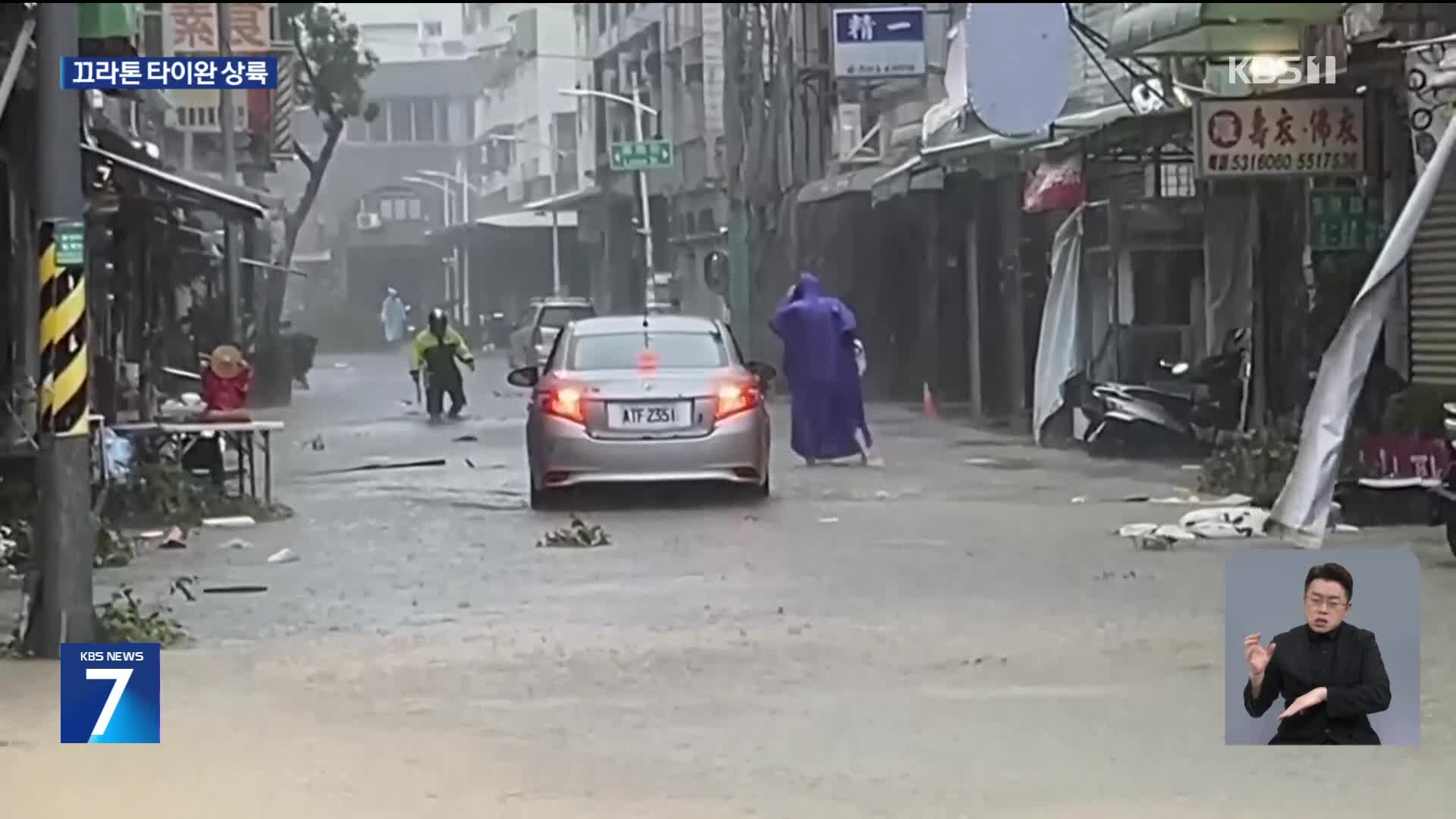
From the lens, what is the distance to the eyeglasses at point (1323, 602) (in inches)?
261

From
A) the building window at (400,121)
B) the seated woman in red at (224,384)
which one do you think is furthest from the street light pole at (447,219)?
the seated woman in red at (224,384)

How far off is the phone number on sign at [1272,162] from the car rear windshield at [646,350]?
12.9 feet

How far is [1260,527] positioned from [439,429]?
16.8 m

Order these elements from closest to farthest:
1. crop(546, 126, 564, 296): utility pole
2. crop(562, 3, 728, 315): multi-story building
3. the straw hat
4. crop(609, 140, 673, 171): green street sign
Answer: the straw hat < crop(609, 140, 673, 171): green street sign < crop(562, 3, 728, 315): multi-story building < crop(546, 126, 564, 296): utility pole

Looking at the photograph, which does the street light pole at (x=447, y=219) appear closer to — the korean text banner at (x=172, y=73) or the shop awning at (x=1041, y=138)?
the shop awning at (x=1041, y=138)

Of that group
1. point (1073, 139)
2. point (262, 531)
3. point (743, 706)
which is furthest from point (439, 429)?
point (743, 706)

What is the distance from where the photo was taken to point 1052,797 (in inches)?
295

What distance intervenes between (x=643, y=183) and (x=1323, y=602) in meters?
48.8

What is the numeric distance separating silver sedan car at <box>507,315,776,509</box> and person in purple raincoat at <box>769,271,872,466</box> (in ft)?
11.7

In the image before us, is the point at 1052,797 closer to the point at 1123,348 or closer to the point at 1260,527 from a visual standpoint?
the point at 1260,527

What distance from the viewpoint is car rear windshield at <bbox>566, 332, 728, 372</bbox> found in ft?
59.8

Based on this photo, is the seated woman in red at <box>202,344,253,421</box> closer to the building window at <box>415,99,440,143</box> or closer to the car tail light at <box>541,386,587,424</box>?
the car tail light at <box>541,386,587,424</box>

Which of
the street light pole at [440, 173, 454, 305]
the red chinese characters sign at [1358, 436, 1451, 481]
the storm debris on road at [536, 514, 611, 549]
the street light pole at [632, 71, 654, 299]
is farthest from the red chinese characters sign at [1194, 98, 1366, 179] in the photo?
the street light pole at [440, 173, 454, 305]

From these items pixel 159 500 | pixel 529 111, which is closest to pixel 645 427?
pixel 159 500
